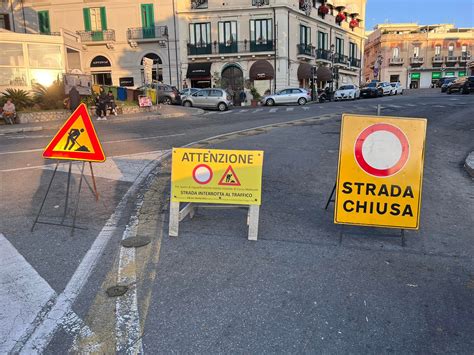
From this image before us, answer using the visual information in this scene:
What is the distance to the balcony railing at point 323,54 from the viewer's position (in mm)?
45372

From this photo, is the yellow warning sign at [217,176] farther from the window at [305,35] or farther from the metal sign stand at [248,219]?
the window at [305,35]

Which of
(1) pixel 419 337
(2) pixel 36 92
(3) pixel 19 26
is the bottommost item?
(1) pixel 419 337

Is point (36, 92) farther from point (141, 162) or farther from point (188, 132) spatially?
point (141, 162)

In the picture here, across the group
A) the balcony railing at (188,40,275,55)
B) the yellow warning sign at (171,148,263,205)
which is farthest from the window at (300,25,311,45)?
the yellow warning sign at (171,148,263,205)

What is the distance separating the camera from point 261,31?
39719 millimetres

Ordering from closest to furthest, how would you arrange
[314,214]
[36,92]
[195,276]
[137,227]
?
[195,276] < [137,227] < [314,214] < [36,92]

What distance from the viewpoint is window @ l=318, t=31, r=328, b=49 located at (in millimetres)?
46281

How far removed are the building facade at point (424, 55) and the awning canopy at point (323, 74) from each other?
34.8m

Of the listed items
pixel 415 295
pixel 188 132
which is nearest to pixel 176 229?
pixel 415 295

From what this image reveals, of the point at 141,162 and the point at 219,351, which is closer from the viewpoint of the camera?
the point at 219,351

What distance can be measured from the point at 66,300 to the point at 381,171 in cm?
336

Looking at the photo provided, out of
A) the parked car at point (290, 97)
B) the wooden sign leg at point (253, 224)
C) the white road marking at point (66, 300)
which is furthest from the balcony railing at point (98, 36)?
the wooden sign leg at point (253, 224)

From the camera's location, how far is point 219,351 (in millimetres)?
2770

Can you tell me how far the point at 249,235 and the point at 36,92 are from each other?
21856 millimetres
